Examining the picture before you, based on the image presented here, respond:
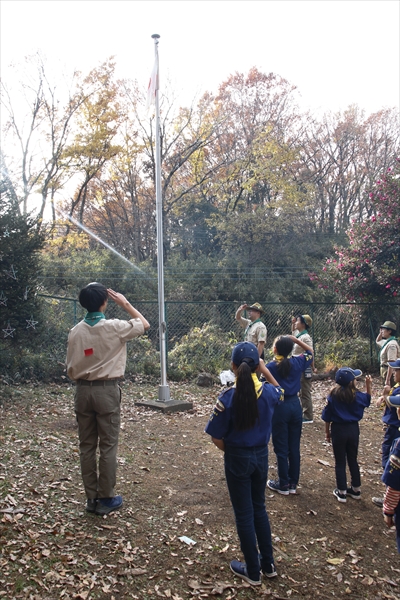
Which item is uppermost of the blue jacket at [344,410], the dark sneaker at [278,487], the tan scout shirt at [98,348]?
the tan scout shirt at [98,348]

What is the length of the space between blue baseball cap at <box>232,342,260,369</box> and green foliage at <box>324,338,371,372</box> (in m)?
10.8

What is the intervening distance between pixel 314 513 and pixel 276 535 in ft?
2.18

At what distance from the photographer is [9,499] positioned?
15.3 feet

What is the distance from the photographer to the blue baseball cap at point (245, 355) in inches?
142

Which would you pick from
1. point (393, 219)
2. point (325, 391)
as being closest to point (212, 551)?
point (325, 391)

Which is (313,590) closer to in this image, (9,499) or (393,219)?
(9,499)

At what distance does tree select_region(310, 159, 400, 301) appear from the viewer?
14.8m

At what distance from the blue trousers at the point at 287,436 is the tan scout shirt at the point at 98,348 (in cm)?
179

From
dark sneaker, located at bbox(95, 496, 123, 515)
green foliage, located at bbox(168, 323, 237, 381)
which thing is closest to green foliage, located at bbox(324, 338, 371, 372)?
green foliage, located at bbox(168, 323, 237, 381)

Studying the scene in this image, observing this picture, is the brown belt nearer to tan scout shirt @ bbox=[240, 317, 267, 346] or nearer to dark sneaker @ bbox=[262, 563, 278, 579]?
dark sneaker @ bbox=[262, 563, 278, 579]

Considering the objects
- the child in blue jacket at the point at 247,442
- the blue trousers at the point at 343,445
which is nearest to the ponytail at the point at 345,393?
the blue trousers at the point at 343,445

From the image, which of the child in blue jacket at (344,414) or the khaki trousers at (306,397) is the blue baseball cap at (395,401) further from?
the khaki trousers at (306,397)

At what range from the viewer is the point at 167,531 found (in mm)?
4410

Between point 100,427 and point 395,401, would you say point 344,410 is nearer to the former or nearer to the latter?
point 395,401
